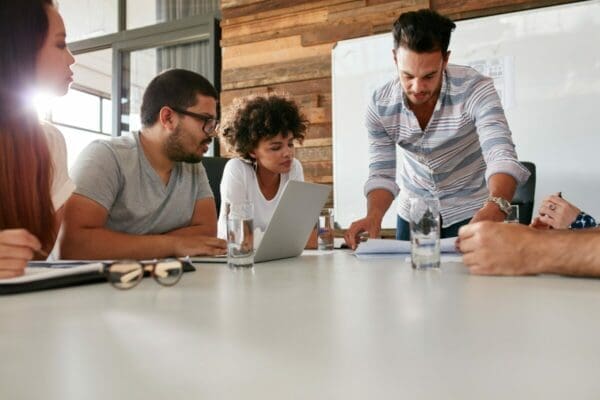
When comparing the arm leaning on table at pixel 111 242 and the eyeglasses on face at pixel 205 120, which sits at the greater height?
the eyeglasses on face at pixel 205 120

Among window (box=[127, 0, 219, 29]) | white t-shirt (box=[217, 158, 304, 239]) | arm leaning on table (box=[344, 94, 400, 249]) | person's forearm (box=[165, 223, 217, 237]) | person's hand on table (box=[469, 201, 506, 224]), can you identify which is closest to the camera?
person's hand on table (box=[469, 201, 506, 224])

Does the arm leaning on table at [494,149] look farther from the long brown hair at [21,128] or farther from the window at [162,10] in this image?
the window at [162,10]

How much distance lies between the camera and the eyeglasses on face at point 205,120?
5.77ft

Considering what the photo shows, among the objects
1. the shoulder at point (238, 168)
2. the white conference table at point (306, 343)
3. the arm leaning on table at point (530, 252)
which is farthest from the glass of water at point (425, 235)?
the shoulder at point (238, 168)

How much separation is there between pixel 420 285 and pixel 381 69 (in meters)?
2.50

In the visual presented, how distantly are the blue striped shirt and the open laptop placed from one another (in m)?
0.60

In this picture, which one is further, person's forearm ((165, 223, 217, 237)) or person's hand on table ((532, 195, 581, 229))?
person's forearm ((165, 223, 217, 237))

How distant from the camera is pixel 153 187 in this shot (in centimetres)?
165

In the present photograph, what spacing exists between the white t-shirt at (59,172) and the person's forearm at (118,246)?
118 millimetres

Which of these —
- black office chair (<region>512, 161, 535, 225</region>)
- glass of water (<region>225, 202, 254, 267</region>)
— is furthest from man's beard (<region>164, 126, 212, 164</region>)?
black office chair (<region>512, 161, 535, 225</region>)

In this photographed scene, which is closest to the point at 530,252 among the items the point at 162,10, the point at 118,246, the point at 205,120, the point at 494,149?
the point at 494,149

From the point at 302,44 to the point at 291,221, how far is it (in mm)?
2495

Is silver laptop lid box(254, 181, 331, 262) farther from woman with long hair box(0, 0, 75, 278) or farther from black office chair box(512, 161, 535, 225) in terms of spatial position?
black office chair box(512, 161, 535, 225)

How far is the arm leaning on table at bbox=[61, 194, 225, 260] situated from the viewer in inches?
52.0
